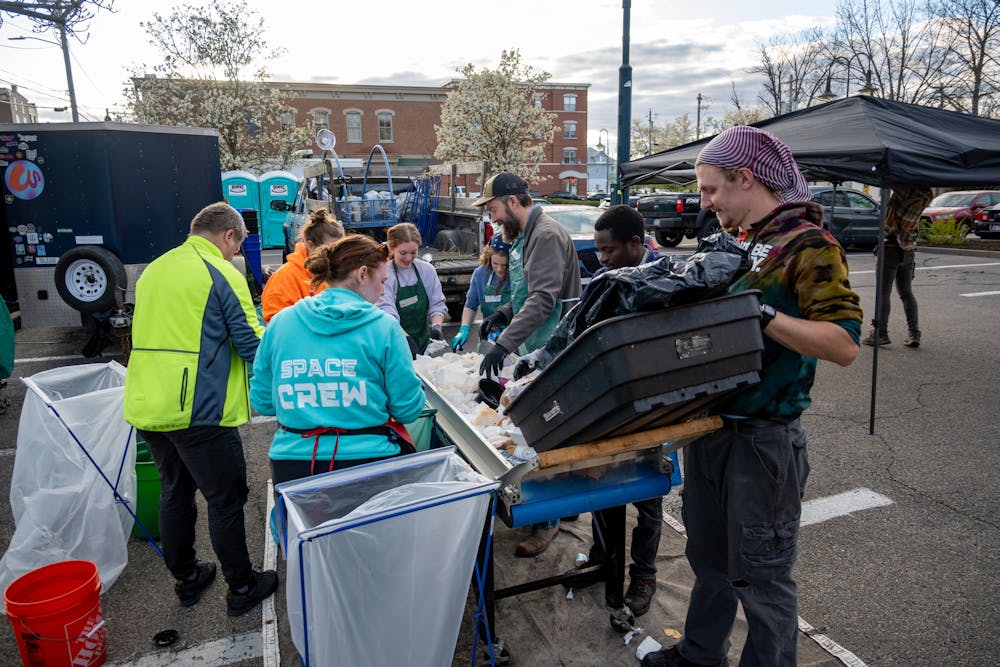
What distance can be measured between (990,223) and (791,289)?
70.1 feet

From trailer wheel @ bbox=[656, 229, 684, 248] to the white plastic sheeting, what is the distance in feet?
60.7

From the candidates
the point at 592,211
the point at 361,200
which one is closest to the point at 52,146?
the point at 361,200

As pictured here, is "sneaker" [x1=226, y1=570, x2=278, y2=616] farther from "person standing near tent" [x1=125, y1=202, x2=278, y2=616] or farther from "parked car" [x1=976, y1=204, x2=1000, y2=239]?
"parked car" [x1=976, y1=204, x2=1000, y2=239]

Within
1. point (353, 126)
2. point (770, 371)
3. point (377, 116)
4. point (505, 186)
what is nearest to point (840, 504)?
point (770, 371)

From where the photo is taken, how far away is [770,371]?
208cm

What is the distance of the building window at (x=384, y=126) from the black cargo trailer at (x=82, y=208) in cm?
4360

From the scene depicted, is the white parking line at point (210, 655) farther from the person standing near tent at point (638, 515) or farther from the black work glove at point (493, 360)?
the black work glove at point (493, 360)

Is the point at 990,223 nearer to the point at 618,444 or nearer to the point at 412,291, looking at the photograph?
the point at 412,291

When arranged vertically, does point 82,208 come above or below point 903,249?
above

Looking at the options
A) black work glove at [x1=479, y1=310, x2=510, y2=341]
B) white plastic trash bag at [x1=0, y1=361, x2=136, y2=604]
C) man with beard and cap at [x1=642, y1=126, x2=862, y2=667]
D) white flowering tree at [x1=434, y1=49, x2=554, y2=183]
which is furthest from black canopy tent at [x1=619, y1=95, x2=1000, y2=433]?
white flowering tree at [x1=434, y1=49, x2=554, y2=183]

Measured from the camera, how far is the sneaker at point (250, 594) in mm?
3188

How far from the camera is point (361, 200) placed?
9797mm

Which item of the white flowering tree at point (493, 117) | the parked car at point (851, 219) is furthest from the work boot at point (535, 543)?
the white flowering tree at point (493, 117)

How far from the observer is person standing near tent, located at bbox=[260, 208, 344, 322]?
4.32 metres
